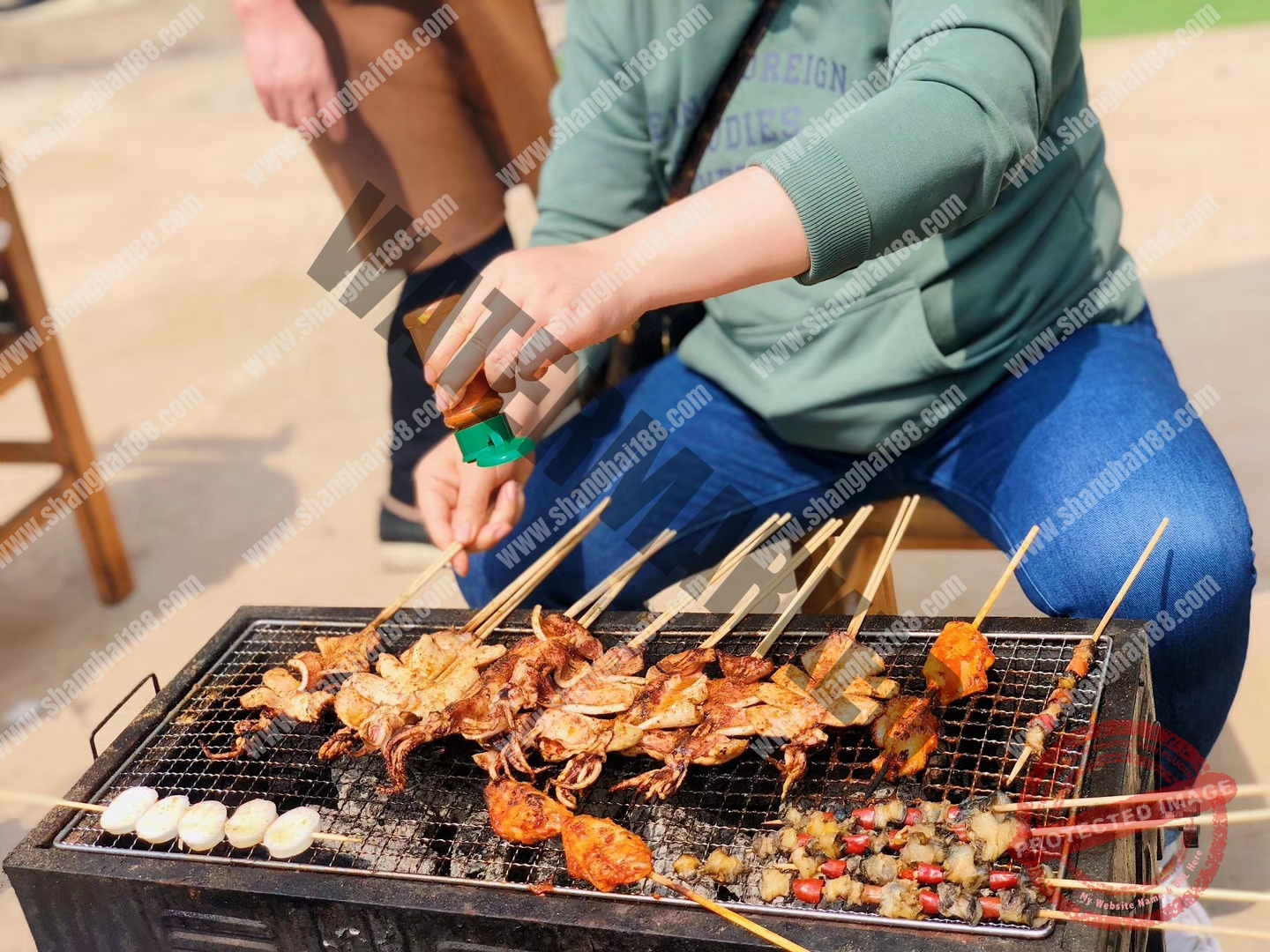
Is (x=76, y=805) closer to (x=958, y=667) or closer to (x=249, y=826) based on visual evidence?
(x=249, y=826)

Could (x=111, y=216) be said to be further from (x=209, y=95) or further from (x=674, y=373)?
(x=674, y=373)

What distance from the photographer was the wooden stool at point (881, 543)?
269cm

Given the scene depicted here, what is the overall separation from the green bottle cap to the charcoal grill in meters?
0.55

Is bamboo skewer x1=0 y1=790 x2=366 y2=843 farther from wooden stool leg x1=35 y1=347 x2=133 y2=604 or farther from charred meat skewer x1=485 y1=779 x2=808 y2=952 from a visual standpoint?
wooden stool leg x1=35 y1=347 x2=133 y2=604

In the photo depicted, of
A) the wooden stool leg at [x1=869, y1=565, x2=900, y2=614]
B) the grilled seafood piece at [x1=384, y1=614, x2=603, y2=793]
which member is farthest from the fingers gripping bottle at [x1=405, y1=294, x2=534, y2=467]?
the wooden stool leg at [x1=869, y1=565, x2=900, y2=614]

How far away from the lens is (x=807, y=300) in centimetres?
252

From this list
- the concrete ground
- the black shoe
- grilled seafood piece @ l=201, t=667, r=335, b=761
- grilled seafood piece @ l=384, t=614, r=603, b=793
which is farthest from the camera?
the black shoe

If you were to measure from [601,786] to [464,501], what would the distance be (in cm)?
82

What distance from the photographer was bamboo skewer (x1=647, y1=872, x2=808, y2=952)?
150 centimetres

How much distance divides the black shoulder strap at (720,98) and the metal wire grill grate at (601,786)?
1.13 metres

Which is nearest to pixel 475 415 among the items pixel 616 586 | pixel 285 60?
pixel 616 586

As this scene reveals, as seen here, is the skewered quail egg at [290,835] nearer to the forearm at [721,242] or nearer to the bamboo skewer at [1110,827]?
the forearm at [721,242]

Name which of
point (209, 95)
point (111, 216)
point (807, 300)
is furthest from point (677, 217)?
point (209, 95)

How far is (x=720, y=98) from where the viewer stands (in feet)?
8.41
